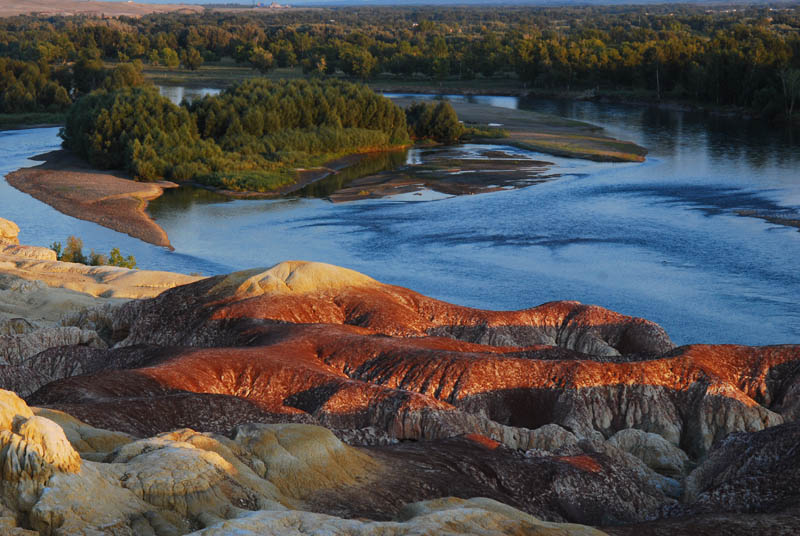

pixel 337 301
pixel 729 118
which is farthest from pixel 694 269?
pixel 729 118

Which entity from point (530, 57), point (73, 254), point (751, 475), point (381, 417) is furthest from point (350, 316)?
point (530, 57)

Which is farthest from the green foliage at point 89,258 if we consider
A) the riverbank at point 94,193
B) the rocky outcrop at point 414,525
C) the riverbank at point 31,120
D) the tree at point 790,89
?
the tree at point 790,89

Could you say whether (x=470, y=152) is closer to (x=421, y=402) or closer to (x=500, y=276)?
(x=500, y=276)

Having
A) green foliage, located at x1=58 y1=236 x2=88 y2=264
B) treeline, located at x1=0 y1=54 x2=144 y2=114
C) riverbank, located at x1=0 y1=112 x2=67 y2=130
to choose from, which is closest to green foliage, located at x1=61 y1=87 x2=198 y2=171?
riverbank, located at x1=0 y1=112 x2=67 y2=130

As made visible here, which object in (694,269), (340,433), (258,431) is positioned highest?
(258,431)

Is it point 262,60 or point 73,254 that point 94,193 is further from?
point 262,60

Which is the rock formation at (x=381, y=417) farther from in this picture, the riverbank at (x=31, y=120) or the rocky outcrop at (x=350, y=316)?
the riverbank at (x=31, y=120)
